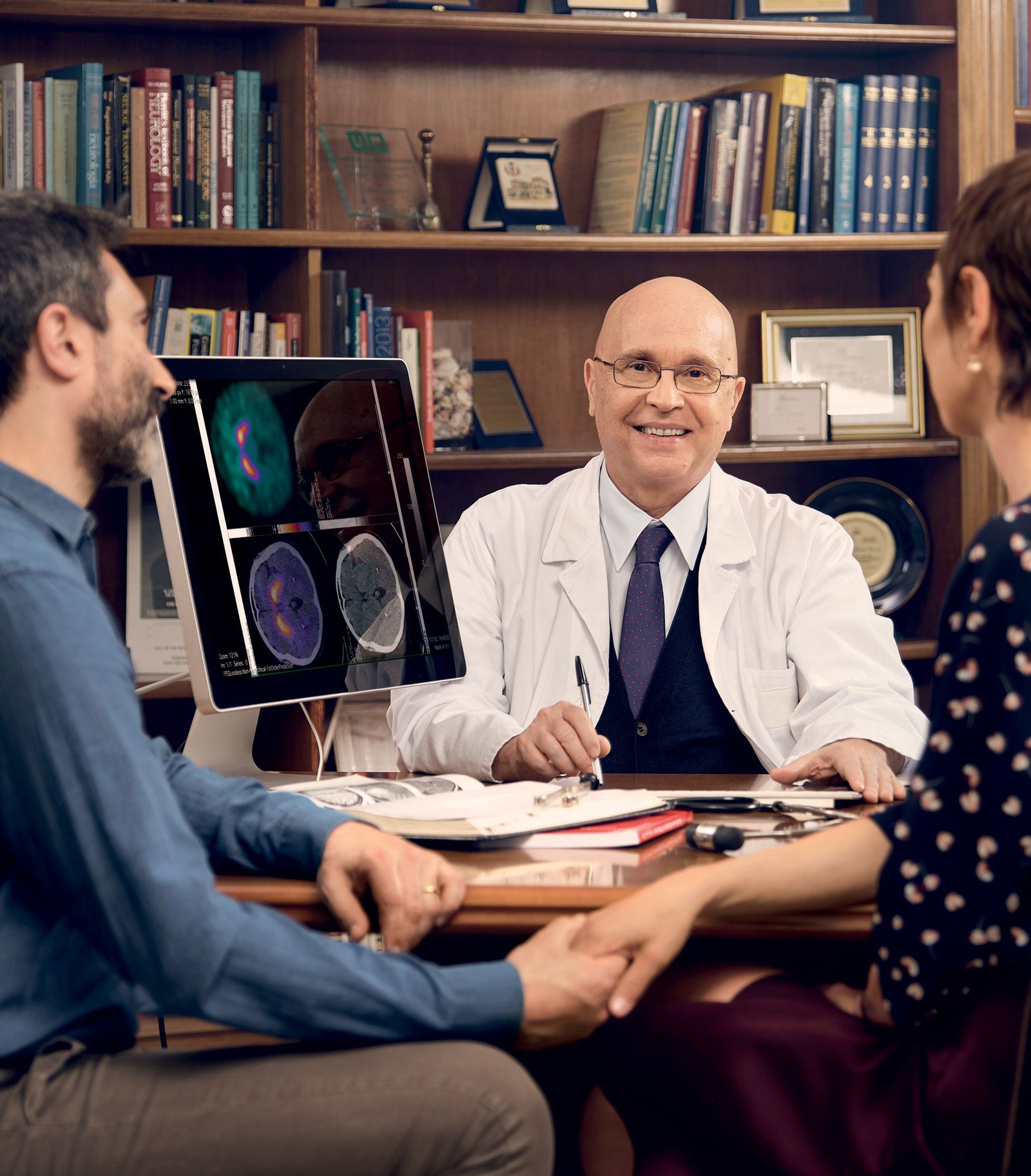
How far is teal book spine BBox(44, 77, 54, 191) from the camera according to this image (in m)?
2.65

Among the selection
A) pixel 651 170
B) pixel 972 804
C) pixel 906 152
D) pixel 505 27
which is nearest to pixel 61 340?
pixel 972 804

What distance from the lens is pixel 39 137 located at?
2.64m

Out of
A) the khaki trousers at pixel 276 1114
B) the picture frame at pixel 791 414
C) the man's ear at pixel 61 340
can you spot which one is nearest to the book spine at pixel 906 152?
the picture frame at pixel 791 414

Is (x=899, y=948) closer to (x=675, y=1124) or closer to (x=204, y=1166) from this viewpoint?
(x=675, y=1124)

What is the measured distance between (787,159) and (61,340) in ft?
7.22

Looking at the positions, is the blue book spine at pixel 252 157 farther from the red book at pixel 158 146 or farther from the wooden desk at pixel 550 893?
the wooden desk at pixel 550 893

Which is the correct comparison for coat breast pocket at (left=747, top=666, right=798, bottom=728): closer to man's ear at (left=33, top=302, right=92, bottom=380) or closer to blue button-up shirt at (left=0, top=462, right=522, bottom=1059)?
blue button-up shirt at (left=0, top=462, right=522, bottom=1059)

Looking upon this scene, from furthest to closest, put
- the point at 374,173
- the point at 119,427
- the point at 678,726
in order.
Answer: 1. the point at 374,173
2. the point at 678,726
3. the point at 119,427

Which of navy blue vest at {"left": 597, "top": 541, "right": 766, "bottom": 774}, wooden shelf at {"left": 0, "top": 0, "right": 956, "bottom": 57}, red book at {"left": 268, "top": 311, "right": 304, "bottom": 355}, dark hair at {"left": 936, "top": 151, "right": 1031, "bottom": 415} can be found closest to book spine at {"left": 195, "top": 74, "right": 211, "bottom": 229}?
wooden shelf at {"left": 0, "top": 0, "right": 956, "bottom": 57}

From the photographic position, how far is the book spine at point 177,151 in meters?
2.70

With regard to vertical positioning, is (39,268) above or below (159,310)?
below

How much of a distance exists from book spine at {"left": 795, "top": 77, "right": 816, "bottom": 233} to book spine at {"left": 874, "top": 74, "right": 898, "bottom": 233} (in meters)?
0.16

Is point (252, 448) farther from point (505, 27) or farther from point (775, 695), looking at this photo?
point (505, 27)

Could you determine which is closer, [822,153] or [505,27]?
[505,27]
